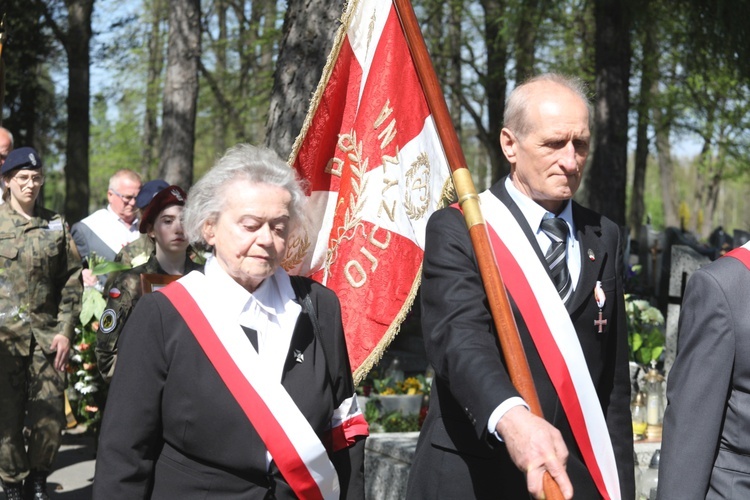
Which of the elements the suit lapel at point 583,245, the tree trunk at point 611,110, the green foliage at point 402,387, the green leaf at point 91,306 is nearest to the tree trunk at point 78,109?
the tree trunk at point 611,110

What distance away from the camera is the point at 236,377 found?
317cm

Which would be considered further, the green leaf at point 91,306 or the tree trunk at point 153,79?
the tree trunk at point 153,79

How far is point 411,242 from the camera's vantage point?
15.8 ft

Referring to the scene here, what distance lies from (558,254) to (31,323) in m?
4.54

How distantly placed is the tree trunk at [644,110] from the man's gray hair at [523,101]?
32.3 feet

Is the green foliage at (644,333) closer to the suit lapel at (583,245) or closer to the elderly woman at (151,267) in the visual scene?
the elderly woman at (151,267)

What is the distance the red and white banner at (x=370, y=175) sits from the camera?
15.7 feet

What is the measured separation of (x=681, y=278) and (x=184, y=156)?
9.07m

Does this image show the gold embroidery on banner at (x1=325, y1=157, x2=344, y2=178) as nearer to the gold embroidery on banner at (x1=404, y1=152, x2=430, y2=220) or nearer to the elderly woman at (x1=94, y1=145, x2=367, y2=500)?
the gold embroidery on banner at (x1=404, y1=152, x2=430, y2=220)

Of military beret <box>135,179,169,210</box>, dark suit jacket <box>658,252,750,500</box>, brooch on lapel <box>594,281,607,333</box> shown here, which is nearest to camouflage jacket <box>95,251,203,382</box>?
military beret <box>135,179,169,210</box>

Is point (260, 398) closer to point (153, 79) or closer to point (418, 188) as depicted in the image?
point (418, 188)

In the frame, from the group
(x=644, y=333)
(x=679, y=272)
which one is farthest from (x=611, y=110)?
(x=679, y=272)

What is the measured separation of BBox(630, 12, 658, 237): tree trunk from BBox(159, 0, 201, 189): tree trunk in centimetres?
622

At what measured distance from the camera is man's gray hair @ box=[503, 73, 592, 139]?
127 inches
